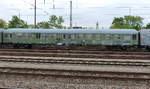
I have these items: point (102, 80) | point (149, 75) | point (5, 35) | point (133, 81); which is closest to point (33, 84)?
point (102, 80)

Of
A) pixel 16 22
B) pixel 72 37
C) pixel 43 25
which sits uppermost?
pixel 16 22

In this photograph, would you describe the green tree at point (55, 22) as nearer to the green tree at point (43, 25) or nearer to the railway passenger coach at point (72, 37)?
the green tree at point (43, 25)

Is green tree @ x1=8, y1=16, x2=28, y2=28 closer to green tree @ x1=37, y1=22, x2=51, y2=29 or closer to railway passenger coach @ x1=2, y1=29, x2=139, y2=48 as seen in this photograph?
green tree @ x1=37, y1=22, x2=51, y2=29

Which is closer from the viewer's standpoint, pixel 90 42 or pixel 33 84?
pixel 33 84

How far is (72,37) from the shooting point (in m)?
30.7

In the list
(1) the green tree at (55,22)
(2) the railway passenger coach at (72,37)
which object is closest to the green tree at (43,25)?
(1) the green tree at (55,22)

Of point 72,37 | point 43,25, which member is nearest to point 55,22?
point 43,25

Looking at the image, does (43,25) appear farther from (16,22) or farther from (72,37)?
(72,37)

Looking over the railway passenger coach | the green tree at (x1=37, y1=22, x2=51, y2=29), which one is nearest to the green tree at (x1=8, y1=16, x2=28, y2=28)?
the green tree at (x1=37, y1=22, x2=51, y2=29)

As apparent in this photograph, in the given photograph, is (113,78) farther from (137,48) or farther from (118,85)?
(137,48)

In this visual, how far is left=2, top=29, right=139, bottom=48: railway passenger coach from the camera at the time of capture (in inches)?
1153

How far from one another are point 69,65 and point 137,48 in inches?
608

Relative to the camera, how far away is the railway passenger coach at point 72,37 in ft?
96.1

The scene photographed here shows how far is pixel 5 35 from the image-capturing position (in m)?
Result: 32.6
